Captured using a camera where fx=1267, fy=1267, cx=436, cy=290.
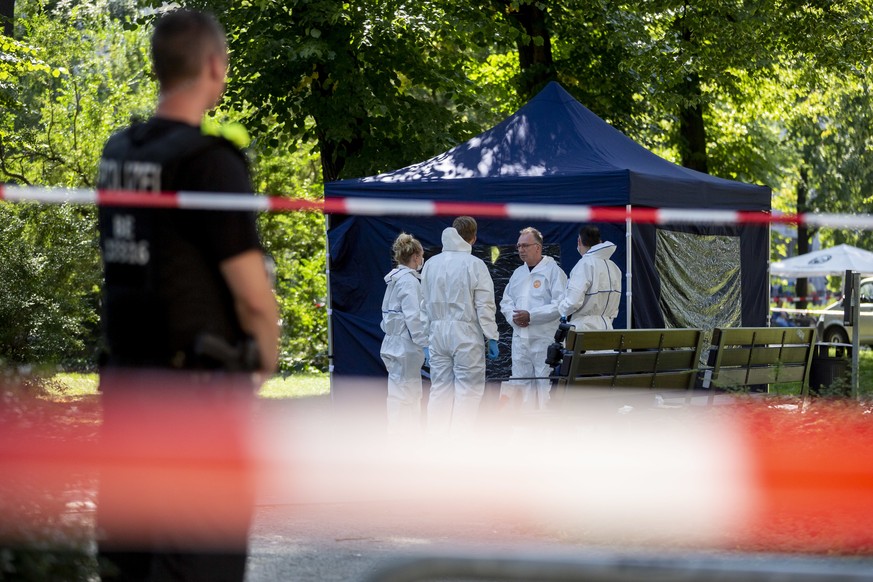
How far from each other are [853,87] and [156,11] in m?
A: 14.6

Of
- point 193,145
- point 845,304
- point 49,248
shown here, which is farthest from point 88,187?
point 193,145

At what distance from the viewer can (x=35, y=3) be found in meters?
25.6

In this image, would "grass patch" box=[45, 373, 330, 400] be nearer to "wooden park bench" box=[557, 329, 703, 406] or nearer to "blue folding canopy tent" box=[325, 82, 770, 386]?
"blue folding canopy tent" box=[325, 82, 770, 386]

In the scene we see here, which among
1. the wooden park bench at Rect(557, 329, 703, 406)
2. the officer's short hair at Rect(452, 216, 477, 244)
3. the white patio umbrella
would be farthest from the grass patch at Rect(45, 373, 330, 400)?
the white patio umbrella

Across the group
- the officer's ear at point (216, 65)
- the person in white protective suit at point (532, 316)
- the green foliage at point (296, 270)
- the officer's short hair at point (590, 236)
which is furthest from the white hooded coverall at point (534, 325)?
the green foliage at point (296, 270)

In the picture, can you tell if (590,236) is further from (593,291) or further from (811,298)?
(811,298)

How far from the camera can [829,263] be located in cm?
3447

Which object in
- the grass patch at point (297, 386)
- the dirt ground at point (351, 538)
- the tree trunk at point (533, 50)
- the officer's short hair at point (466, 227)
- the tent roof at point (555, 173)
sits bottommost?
the grass patch at point (297, 386)

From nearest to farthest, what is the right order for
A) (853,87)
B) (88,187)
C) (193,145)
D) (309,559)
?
(193,145), (309,559), (88,187), (853,87)

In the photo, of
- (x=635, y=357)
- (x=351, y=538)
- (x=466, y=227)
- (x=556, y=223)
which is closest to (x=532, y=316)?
(x=466, y=227)

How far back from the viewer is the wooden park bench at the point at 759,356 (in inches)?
389

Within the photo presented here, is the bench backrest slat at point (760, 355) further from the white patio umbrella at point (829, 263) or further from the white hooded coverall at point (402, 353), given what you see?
the white patio umbrella at point (829, 263)

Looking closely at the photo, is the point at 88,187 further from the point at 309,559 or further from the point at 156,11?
the point at 309,559

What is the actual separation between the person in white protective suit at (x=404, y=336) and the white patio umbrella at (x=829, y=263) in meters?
24.0
